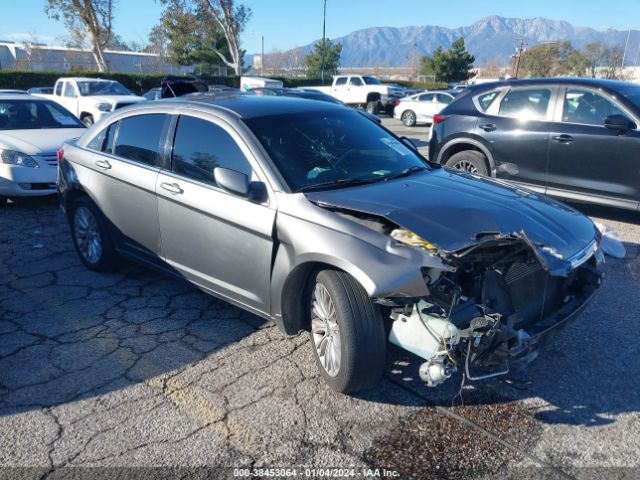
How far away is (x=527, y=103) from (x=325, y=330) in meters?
5.37

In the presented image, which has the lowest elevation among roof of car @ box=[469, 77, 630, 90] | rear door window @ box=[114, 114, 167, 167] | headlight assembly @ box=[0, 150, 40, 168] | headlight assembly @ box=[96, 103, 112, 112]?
headlight assembly @ box=[0, 150, 40, 168]

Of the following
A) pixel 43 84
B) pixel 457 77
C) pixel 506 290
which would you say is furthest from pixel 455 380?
pixel 457 77

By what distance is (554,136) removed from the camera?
22.3 ft

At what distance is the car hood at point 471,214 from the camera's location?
2.96 meters

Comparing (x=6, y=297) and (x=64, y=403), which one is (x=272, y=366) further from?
(x=6, y=297)

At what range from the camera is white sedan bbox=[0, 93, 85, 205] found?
7422 mm

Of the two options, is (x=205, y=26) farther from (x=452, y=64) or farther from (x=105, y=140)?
(x=105, y=140)

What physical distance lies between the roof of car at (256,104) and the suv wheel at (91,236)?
1372 mm

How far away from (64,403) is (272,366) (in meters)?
1.27

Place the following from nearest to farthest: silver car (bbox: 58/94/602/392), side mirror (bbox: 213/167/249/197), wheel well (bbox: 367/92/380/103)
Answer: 1. silver car (bbox: 58/94/602/392)
2. side mirror (bbox: 213/167/249/197)
3. wheel well (bbox: 367/92/380/103)

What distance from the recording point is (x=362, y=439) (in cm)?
288

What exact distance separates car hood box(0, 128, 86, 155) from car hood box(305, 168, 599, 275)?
19.3 ft

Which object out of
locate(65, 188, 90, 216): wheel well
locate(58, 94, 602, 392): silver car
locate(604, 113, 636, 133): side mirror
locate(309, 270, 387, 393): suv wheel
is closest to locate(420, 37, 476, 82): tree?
locate(604, 113, 636, 133): side mirror

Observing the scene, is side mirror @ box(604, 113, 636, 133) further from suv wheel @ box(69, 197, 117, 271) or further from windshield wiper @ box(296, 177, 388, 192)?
suv wheel @ box(69, 197, 117, 271)
